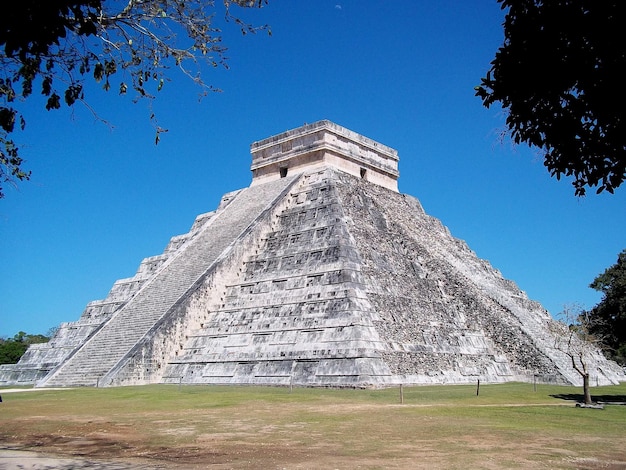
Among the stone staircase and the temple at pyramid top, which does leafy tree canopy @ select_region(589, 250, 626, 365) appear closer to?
the temple at pyramid top

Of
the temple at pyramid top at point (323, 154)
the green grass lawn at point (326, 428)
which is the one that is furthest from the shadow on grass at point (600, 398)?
the temple at pyramid top at point (323, 154)

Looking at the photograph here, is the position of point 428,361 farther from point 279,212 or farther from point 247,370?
point 279,212

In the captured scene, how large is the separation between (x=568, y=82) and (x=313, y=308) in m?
11.1

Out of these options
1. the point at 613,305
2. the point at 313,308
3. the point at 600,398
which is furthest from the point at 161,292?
Result: the point at 613,305

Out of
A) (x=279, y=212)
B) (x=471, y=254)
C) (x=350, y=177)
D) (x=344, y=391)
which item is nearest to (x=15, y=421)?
(x=344, y=391)

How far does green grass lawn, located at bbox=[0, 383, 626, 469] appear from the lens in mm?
6477

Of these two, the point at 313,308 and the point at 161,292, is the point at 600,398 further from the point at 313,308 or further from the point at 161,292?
the point at 161,292

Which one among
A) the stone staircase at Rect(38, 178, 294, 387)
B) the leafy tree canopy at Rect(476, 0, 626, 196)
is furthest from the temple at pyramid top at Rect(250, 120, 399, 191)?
the leafy tree canopy at Rect(476, 0, 626, 196)

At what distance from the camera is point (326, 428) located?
27.9 ft

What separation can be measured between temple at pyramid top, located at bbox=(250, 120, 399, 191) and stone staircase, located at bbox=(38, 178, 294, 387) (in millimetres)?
852

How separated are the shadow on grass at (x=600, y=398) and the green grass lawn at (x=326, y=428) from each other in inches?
4.6

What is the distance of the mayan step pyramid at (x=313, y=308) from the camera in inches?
608

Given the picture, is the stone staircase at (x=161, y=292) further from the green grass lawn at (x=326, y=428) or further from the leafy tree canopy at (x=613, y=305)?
the leafy tree canopy at (x=613, y=305)

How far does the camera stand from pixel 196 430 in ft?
27.8
